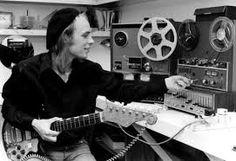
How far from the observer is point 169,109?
79.7 inches

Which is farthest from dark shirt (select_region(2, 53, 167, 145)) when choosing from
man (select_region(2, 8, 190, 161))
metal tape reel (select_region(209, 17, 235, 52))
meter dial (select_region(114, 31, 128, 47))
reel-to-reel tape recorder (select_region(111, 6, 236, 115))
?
meter dial (select_region(114, 31, 128, 47))

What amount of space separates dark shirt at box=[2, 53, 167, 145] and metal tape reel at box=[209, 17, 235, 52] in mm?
348

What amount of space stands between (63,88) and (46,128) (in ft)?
0.91

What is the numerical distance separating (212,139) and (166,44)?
0.80 m

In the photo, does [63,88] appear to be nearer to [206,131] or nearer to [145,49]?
[145,49]

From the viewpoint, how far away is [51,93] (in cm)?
189

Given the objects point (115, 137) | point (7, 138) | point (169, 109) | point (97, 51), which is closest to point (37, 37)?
point (97, 51)

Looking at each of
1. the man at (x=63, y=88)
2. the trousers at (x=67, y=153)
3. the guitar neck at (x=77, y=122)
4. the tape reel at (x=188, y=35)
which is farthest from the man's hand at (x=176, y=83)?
the trousers at (x=67, y=153)

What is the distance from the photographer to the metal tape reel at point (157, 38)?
205 centimetres

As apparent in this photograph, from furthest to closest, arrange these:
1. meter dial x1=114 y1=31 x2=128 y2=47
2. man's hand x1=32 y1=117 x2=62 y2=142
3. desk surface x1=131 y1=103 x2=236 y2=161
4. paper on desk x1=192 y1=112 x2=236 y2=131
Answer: meter dial x1=114 y1=31 x2=128 y2=47 < man's hand x1=32 y1=117 x2=62 y2=142 < paper on desk x1=192 y1=112 x2=236 y2=131 < desk surface x1=131 y1=103 x2=236 y2=161

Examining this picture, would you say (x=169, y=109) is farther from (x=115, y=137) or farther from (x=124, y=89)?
(x=115, y=137)

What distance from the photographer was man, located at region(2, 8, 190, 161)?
1.85 metres

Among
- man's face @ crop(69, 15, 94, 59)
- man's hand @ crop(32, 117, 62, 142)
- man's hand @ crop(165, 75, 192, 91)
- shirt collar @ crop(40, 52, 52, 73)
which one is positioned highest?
man's face @ crop(69, 15, 94, 59)

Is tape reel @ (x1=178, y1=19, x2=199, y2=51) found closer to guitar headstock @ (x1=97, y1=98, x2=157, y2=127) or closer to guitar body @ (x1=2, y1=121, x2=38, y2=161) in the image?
guitar headstock @ (x1=97, y1=98, x2=157, y2=127)
